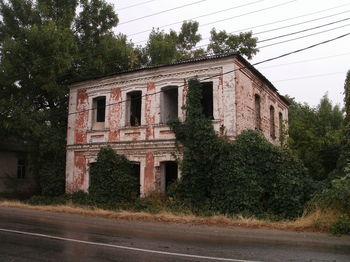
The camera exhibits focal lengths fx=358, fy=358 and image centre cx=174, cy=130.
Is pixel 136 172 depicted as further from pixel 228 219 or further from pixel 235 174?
pixel 228 219

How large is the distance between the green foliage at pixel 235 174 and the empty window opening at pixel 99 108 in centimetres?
577

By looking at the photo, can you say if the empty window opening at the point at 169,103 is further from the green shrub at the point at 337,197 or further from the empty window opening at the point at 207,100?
the green shrub at the point at 337,197

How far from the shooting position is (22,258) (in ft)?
21.9

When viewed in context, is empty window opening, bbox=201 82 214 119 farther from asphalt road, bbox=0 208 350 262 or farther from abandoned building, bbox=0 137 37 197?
abandoned building, bbox=0 137 37 197

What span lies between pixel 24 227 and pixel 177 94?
10.1m

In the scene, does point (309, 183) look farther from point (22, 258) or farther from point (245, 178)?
point (22, 258)

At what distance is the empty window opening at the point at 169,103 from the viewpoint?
1744 centimetres

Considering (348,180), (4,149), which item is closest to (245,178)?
(348,180)

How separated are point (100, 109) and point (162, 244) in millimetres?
12889

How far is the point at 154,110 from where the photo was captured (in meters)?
17.4

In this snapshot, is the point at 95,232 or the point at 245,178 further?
the point at 245,178

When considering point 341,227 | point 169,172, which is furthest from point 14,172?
point 341,227

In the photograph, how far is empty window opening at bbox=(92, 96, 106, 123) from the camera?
19767mm

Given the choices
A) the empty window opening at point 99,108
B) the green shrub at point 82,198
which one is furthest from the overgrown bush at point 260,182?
the empty window opening at point 99,108
